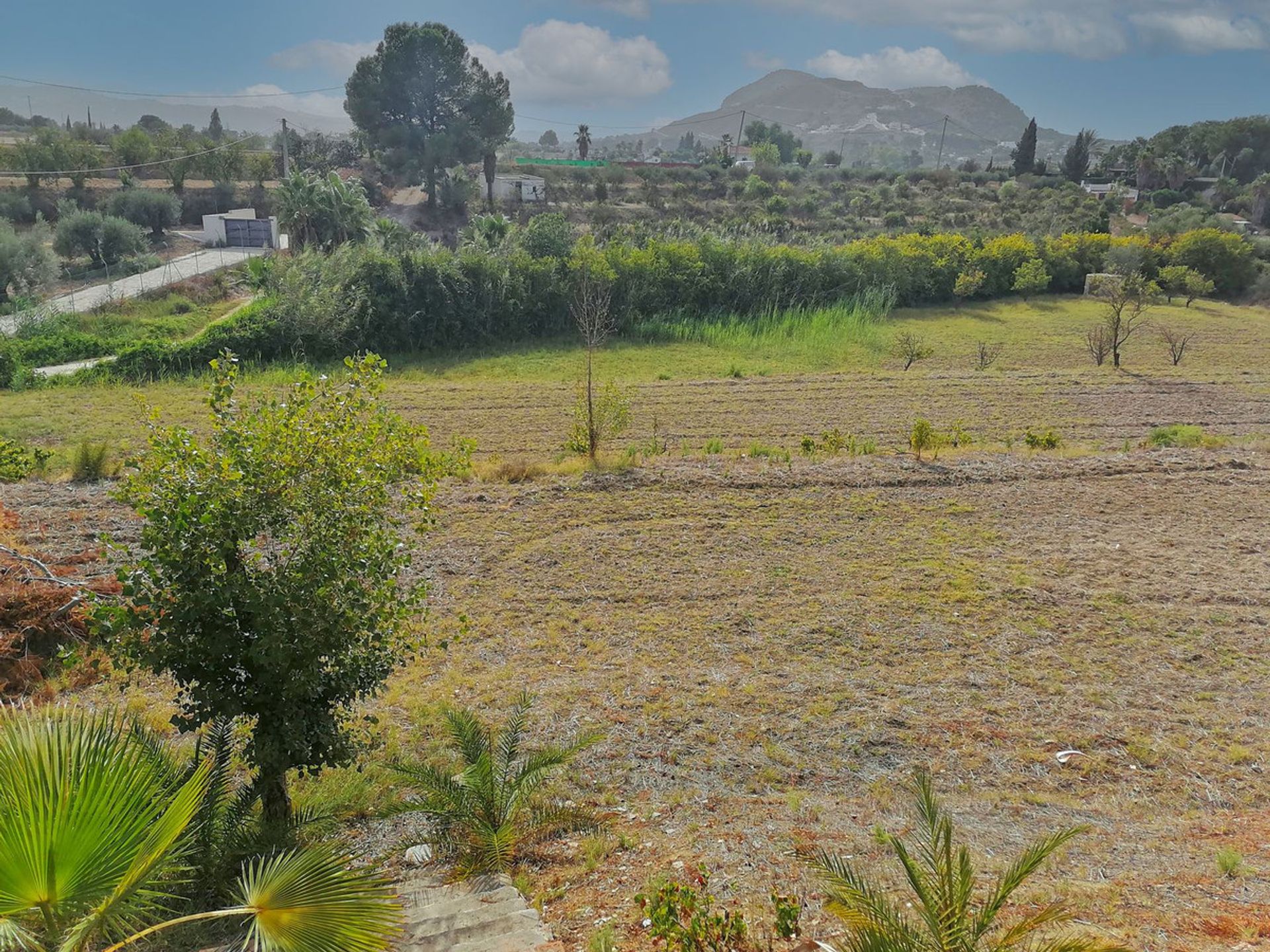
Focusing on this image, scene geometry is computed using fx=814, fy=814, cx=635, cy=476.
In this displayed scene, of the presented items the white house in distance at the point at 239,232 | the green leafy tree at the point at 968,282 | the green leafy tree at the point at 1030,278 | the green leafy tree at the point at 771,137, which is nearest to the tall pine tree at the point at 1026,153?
the green leafy tree at the point at 771,137

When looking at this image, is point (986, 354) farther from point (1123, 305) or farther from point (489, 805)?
point (489, 805)

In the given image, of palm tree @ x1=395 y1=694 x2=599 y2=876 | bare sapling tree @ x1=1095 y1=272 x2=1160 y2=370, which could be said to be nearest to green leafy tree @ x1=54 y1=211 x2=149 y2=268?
palm tree @ x1=395 y1=694 x2=599 y2=876

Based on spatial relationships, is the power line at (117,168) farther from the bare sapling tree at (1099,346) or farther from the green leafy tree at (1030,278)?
the bare sapling tree at (1099,346)

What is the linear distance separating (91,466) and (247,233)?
29626 mm

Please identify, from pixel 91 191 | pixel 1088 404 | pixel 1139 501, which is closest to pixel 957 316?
pixel 1088 404

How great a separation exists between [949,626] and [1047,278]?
114 feet

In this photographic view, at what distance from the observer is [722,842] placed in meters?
5.50

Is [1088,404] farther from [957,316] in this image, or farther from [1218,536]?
[957,316]

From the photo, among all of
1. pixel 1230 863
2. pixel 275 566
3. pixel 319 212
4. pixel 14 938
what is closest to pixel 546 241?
pixel 319 212

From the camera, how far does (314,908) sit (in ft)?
10.6

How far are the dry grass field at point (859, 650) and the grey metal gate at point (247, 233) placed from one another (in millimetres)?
23435

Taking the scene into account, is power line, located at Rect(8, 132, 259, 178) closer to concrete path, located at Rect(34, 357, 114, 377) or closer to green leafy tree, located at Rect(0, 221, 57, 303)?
green leafy tree, located at Rect(0, 221, 57, 303)

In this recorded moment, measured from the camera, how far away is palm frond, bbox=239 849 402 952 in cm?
311

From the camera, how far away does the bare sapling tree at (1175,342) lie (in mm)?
25406
